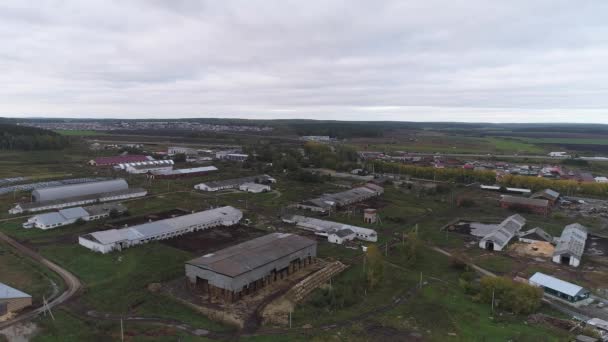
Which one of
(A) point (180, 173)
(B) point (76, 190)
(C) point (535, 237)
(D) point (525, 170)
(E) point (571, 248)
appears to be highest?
(D) point (525, 170)

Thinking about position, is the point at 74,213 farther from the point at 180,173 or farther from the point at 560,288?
the point at 560,288

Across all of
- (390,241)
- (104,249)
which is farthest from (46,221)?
(390,241)

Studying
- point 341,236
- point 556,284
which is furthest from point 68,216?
point 556,284

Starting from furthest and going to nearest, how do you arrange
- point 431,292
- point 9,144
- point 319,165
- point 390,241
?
point 9,144 < point 319,165 < point 390,241 < point 431,292

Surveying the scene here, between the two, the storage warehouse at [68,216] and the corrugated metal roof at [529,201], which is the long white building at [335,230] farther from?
the corrugated metal roof at [529,201]

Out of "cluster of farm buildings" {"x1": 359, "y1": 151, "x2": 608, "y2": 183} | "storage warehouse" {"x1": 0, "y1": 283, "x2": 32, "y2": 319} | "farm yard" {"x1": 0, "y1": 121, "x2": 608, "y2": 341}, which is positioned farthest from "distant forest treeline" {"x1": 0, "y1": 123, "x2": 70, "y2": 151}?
"storage warehouse" {"x1": 0, "y1": 283, "x2": 32, "y2": 319}

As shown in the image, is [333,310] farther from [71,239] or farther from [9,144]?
[9,144]

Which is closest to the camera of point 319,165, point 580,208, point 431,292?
point 431,292

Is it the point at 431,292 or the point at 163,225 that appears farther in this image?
the point at 163,225
